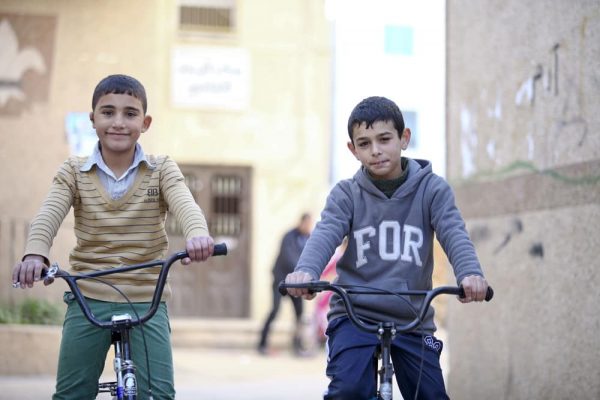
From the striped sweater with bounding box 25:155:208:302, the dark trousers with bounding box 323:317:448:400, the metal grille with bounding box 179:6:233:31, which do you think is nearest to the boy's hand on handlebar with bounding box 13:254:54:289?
the striped sweater with bounding box 25:155:208:302

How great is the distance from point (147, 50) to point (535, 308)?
672 cm

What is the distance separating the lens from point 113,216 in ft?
13.6

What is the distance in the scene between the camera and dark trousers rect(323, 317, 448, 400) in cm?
374

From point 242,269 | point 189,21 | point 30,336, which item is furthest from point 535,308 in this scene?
point 189,21

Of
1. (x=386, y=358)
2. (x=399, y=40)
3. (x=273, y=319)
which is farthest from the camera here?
(x=399, y=40)

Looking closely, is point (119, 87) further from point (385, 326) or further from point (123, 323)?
point (385, 326)

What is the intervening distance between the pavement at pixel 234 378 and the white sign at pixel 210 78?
4.78m

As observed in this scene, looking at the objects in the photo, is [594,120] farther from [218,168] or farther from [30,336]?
[218,168]

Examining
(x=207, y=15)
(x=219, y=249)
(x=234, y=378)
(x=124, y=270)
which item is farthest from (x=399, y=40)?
(x=124, y=270)

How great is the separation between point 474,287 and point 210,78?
14439 millimetres

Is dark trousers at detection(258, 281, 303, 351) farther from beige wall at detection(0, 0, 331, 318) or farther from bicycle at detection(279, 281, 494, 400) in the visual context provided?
bicycle at detection(279, 281, 494, 400)

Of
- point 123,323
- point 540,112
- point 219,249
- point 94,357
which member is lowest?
point 94,357

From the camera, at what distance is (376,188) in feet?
13.6

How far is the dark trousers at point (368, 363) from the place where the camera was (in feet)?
12.3
